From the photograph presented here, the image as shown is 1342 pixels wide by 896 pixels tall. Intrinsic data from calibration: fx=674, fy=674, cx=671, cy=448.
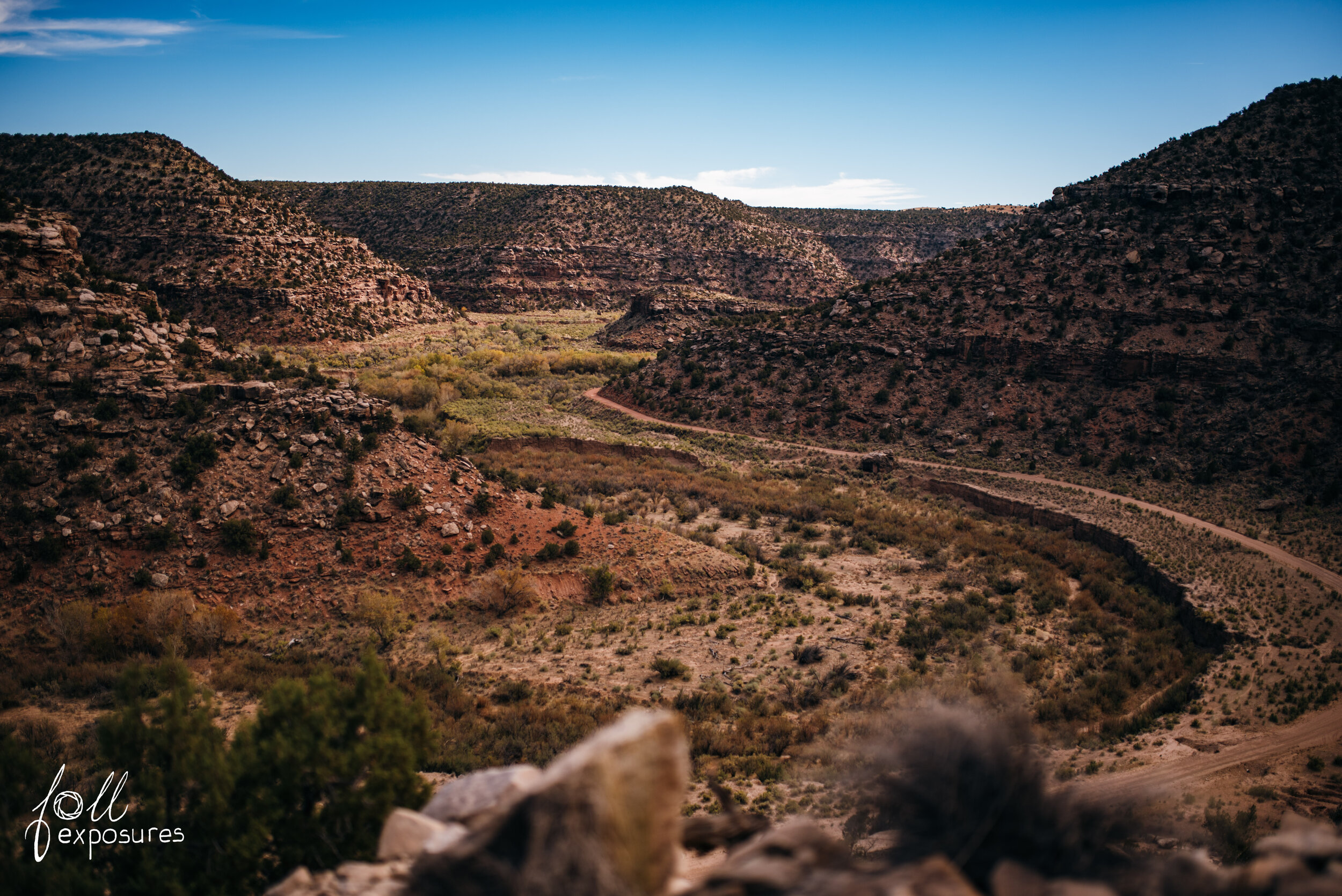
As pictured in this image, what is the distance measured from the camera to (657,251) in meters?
98.7

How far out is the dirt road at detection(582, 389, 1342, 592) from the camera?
20.3m

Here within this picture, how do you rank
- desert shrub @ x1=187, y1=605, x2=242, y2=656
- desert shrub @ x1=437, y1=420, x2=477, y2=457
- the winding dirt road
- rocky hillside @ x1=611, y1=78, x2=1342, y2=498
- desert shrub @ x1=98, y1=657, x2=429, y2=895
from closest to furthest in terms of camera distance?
desert shrub @ x1=98, y1=657, x2=429, y2=895 → the winding dirt road → desert shrub @ x1=187, y1=605, x2=242, y2=656 → desert shrub @ x1=437, y1=420, x2=477, y2=457 → rocky hillside @ x1=611, y1=78, x2=1342, y2=498

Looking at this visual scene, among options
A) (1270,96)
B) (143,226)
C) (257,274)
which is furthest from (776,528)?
(143,226)

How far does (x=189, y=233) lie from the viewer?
54.8m

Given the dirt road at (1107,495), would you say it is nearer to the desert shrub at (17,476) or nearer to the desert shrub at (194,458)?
the desert shrub at (194,458)

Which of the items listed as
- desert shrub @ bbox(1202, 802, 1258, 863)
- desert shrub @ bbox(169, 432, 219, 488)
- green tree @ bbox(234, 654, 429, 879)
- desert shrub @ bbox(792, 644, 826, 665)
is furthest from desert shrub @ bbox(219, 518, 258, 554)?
desert shrub @ bbox(1202, 802, 1258, 863)

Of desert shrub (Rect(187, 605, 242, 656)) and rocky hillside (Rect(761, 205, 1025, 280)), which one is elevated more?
rocky hillside (Rect(761, 205, 1025, 280))

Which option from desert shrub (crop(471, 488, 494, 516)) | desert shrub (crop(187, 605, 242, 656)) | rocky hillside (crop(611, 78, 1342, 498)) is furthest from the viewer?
rocky hillside (crop(611, 78, 1342, 498))

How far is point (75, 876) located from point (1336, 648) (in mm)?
22026

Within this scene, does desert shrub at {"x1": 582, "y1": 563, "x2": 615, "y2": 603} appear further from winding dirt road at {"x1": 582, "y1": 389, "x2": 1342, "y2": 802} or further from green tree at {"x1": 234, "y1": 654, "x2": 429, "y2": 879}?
winding dirt road at {"x1": 582, "y1": 389, "x2": 1342, "y2": 802}

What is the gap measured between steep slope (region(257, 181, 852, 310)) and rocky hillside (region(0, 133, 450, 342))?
3112 cm

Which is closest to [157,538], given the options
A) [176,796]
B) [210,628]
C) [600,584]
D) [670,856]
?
[210,628]

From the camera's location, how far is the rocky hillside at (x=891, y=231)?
11706cm
